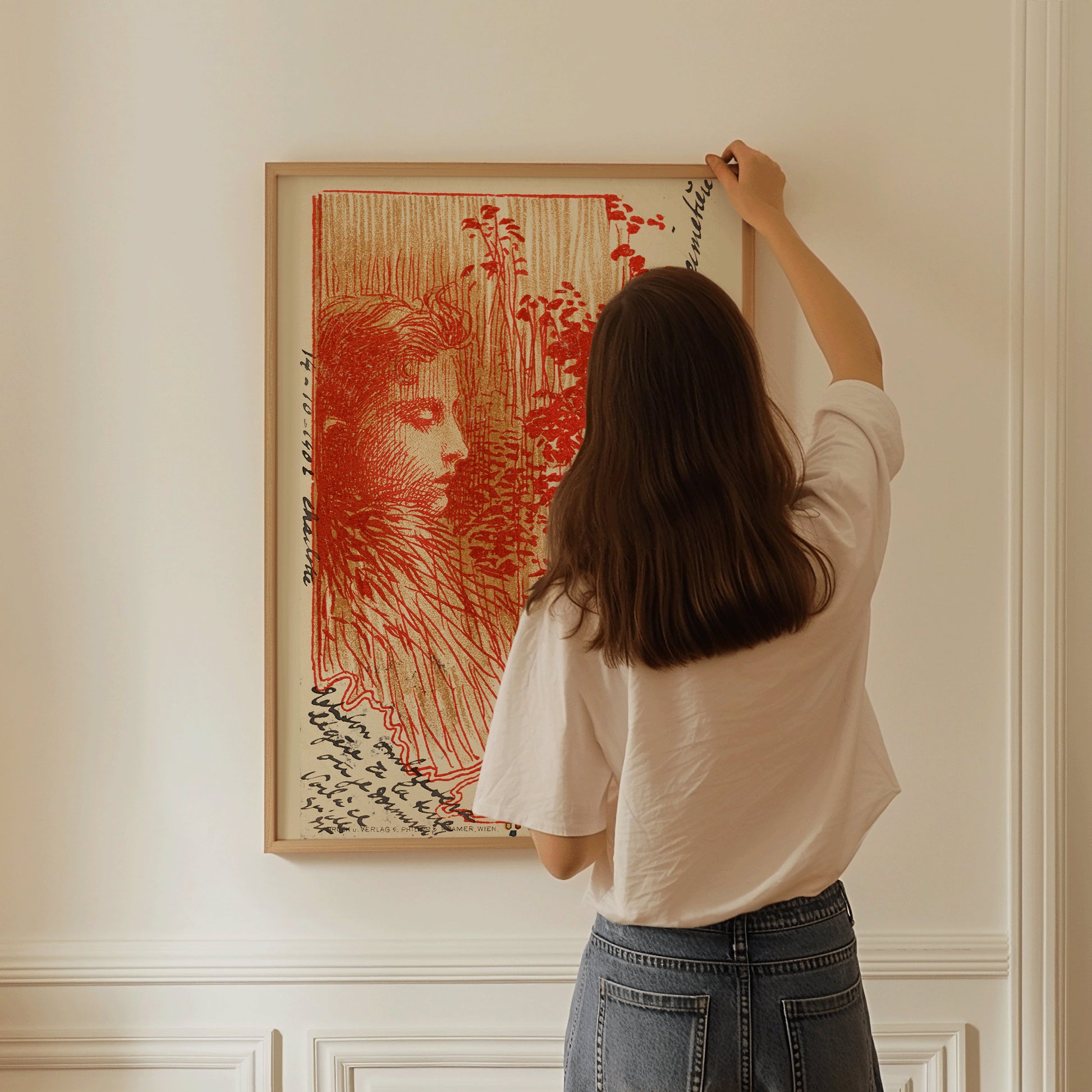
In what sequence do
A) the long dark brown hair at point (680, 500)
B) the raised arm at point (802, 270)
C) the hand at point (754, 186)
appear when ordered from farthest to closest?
the hand at point (754, 186)
the raised arm at point (802, 270)
the long dark brown hair at point (680, 500)

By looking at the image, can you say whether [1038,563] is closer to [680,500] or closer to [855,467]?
[855,467]

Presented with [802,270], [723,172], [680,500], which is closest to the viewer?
[680,500]

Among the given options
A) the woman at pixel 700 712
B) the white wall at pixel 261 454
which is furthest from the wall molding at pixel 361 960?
the woman at pixel 700 712

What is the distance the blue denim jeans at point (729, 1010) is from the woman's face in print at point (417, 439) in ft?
2.14

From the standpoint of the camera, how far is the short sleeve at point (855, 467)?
856mm

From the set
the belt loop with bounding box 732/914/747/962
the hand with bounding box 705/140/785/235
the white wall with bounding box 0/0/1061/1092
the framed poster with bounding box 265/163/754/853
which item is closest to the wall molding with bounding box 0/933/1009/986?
the white wall with bounding box 0/0/1061/1092

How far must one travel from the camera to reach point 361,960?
1.26 metres

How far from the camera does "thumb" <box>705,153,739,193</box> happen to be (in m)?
1.21

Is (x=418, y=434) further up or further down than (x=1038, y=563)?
further up

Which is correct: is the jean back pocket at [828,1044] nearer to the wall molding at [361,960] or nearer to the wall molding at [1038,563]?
the wall molding at [361,960]

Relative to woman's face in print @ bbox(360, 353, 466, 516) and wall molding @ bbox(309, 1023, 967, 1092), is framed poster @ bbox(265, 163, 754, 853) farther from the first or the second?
wall molding @ bbox(309, 1023, 967, 1092)

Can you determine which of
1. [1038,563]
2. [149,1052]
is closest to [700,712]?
[1038,563]

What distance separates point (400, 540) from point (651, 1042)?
71 centimetres

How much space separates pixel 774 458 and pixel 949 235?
27.1 inches
